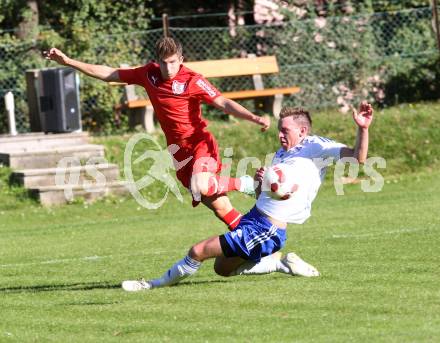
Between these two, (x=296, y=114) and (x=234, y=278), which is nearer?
(x=296, y=114)

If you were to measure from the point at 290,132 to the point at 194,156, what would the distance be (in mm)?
1887

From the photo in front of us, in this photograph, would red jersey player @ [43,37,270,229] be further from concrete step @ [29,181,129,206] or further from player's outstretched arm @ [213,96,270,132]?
concrete step @ [29,181,129,206]

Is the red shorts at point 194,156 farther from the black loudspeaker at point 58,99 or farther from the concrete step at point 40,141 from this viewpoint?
the black loudspeaker at point 58,99

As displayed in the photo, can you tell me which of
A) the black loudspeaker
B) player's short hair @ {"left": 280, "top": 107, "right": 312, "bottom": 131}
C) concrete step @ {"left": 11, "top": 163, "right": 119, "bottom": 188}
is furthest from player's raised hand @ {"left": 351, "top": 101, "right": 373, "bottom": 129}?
the black loudspeaker

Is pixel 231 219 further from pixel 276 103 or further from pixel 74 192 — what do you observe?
pixel 276 103

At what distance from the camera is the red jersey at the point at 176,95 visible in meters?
10.7

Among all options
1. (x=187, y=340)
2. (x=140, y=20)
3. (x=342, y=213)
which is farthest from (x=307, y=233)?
(x=140, y=20)

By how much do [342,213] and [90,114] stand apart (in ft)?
26.4

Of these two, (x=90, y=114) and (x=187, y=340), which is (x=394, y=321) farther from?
(x=90, y=114)

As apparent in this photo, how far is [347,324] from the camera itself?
748 cm

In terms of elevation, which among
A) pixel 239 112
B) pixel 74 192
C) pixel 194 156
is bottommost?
pixel 74 192

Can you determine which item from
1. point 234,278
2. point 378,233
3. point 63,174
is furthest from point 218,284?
point 63,174

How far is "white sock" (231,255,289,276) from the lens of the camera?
9242 mm

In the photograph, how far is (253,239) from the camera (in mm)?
8836
